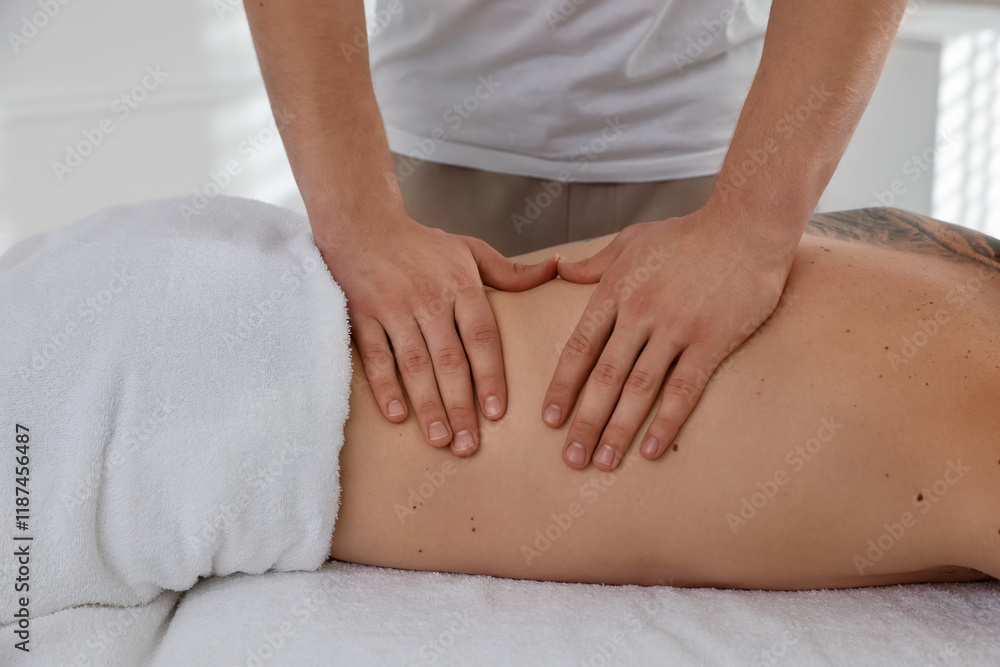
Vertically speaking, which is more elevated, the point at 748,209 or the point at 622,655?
the point at 748,209

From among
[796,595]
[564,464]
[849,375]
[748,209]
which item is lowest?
[796,595]

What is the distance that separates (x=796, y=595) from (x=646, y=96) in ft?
2.73

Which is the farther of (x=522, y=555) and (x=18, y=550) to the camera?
(x=522, y=555)

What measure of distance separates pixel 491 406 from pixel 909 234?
67 centimetres

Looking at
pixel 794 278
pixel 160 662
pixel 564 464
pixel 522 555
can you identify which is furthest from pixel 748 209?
pixel 160 662

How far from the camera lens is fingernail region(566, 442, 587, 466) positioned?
85 centimetres

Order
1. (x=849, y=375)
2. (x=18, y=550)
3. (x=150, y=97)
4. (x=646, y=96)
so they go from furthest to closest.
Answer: (x=150, y=97), (x=646, y=96), (x=849, y=375), (x=18, y=550)

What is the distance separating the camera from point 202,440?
30.4 inches

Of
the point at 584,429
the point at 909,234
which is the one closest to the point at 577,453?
the point at 584,429

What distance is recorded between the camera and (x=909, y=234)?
1.09 meters

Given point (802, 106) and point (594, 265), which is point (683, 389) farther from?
point (802, 106)

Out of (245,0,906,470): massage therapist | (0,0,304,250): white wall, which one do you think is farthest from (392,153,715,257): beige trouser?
(0,0,304,250): white wall

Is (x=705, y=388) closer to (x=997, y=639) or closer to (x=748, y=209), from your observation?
(x=748, y=209)

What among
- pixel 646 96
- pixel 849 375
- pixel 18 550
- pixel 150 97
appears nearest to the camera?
pixel 18 550
